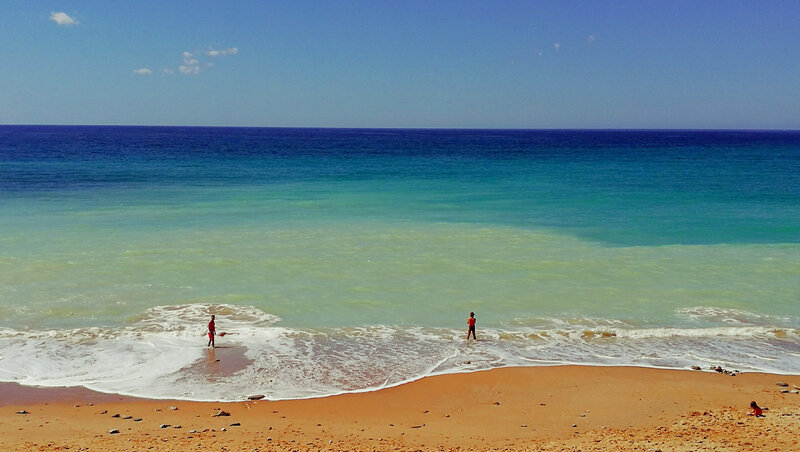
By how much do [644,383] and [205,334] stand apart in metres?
10.4

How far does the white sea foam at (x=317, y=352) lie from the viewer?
531 inches

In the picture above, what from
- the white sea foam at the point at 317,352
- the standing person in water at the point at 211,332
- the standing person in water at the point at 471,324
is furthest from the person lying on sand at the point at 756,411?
the standing person in water at the point at 211,332

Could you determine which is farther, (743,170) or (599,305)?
(743,170)

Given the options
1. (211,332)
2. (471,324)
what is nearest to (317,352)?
(211,332)

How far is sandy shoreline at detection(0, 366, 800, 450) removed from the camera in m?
10.6

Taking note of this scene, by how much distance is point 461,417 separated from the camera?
11.9 metres

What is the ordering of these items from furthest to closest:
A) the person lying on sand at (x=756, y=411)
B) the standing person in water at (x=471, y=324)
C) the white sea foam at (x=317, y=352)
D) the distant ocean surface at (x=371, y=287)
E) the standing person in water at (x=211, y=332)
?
the standing person in water at (x=471, y=324) → the standing person in water at (x=211, y=332) → the distant ocean surface at (x=371, y=287) → the white sea foam at (x=317, y=352) → the person lying on sand at (x=756, y=411)

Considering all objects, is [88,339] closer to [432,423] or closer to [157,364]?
[157,364]

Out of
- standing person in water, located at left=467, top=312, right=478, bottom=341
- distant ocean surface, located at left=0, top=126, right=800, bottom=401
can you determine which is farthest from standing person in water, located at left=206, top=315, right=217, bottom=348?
standing person in water, located at left=467, top=312, right=478, bottom=341

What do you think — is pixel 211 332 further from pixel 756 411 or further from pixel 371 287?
pixel 756 411

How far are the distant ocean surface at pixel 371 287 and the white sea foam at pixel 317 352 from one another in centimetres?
6

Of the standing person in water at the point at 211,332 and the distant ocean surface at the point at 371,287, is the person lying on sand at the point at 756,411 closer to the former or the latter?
the distant ocean surface at the point at 371,287

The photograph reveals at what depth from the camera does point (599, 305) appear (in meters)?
18.8

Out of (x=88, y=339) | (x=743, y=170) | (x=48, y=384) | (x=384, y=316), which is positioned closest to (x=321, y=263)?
(x=384, y=316)
